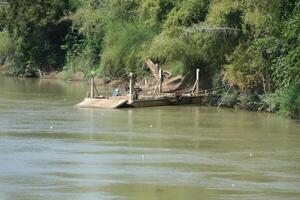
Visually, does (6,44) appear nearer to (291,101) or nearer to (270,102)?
(270,102)

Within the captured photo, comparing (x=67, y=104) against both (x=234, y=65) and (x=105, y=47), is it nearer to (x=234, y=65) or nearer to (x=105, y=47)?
(x=234, y=65)

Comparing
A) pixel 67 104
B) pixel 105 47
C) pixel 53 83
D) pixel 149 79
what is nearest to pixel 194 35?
pixel 67 104

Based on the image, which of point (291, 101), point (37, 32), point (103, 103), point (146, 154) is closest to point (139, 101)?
point (103, 103)

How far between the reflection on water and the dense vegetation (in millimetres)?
1753

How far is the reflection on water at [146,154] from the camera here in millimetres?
20188

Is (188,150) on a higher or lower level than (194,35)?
lower

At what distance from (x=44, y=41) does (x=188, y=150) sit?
151 feet

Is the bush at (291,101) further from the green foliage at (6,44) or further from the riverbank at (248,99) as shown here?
the green foliage at (6,44)

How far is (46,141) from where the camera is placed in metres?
28.5

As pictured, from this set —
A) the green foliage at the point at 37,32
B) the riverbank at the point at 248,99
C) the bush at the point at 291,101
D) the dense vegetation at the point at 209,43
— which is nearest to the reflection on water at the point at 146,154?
the bush at the point at 291,101

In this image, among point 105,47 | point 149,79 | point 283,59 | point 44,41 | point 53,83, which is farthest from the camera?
point 44,41

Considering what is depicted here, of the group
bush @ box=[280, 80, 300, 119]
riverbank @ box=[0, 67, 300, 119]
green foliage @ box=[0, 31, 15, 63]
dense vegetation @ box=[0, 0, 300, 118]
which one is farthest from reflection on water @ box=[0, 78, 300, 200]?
green foliage @ box=[0, 31, 15, 63]

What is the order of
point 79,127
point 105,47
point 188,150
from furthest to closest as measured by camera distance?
point 105,47, point 79,127, point 188,150

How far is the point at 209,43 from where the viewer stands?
42.2 meters
